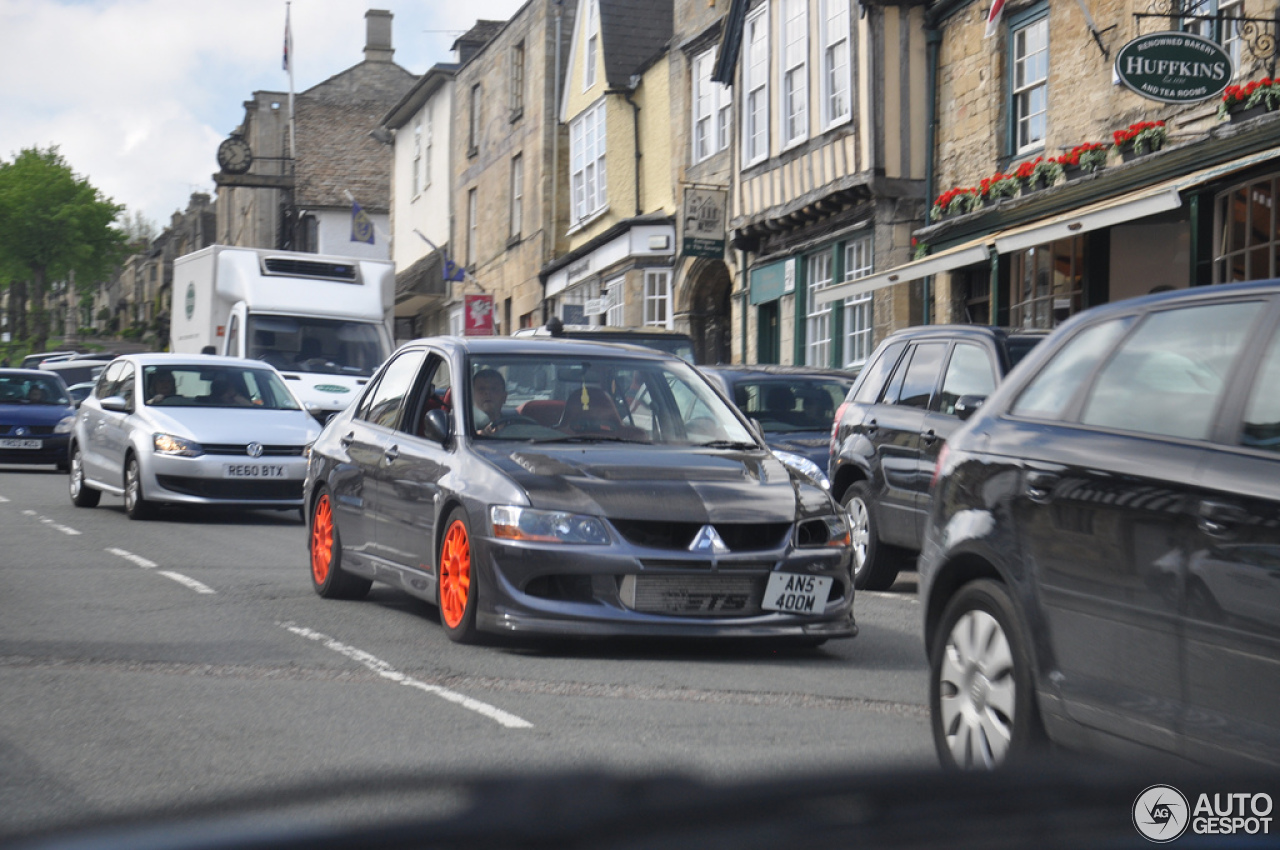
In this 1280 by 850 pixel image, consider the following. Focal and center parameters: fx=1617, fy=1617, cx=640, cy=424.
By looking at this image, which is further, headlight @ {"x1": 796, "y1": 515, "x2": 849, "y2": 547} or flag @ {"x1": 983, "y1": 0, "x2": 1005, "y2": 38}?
flag @ {"x1": 983, "y1": 0, "x2": 1005, "y2": 38}

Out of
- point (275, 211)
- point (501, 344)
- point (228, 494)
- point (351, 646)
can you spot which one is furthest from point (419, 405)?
point (275, 211)

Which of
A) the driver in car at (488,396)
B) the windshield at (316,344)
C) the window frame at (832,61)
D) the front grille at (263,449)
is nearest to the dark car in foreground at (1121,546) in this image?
the driver in car at (488,396)

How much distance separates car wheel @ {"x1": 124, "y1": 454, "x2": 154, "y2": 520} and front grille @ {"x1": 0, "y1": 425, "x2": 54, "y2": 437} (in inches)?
353

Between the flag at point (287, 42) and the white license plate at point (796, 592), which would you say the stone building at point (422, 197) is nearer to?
the flag at point (287, 42)

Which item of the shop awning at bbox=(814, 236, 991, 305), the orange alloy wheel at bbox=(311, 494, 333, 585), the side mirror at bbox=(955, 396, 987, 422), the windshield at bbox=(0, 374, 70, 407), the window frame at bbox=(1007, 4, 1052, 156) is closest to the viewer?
the side mirror at bbox=(955, 396, 987, 422)

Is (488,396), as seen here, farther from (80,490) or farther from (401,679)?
(80,490)

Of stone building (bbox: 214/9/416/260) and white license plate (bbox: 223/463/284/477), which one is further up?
stone building (bbox: 214/9/416/260)

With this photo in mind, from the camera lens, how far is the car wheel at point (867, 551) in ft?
36.0

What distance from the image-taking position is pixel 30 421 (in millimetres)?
24328

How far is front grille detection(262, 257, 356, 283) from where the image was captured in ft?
75.5

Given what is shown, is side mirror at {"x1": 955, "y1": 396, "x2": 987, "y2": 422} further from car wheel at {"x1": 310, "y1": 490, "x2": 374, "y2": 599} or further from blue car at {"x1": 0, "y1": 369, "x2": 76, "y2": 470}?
blue car at {"x1": 0, "y1": 369, "x2": 76, "y2": 470}

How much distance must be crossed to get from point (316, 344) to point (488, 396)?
47.7 feet

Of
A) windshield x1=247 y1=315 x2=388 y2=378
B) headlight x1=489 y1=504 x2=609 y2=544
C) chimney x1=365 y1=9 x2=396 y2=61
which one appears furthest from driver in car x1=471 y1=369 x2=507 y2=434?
chimney x1=365 y1=9 x2=396 y2=61

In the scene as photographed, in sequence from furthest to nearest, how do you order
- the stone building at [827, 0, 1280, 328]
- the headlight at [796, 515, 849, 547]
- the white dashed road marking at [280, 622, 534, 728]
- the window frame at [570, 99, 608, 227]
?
1. the window frame at [570, 99, 608, 227]
2. the stone building at [827, 0, 1280, 328]
3. the headlight at [796, 515, 849, 547]
4. the white dashed road marking at [280, 622, 534, 728]
